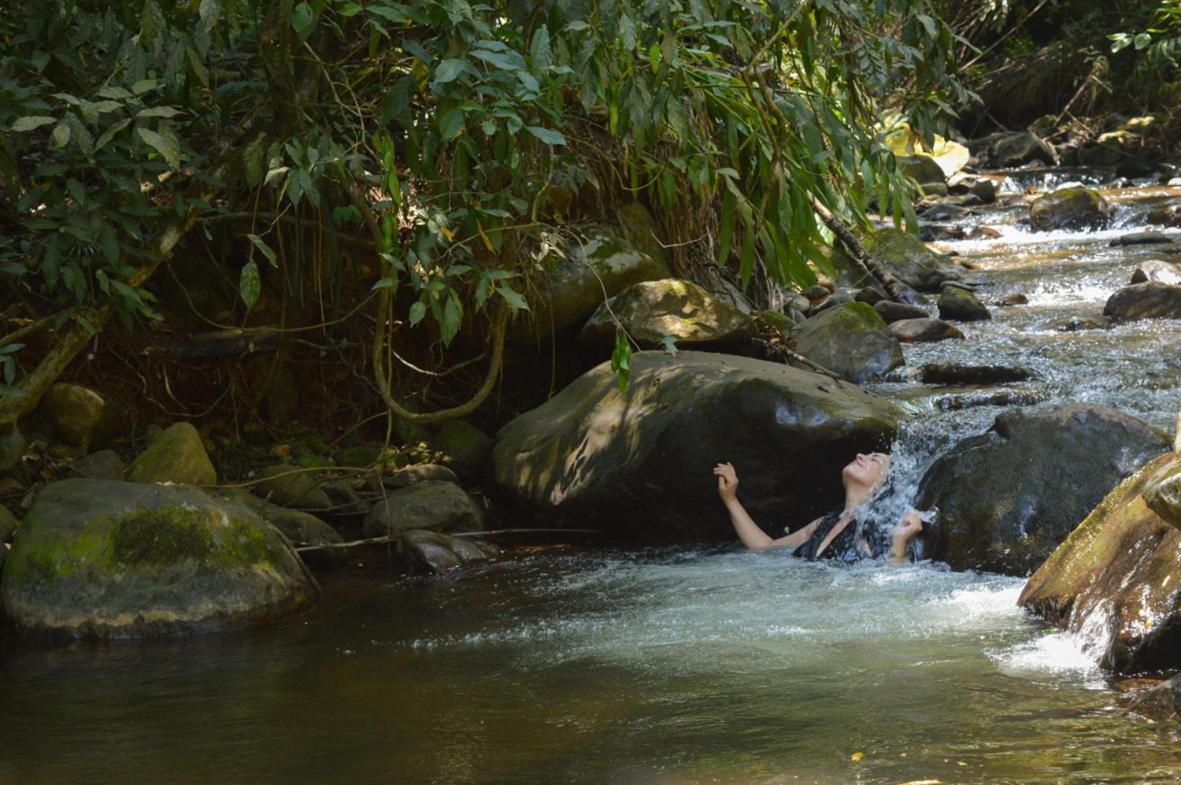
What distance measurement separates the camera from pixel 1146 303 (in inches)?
366

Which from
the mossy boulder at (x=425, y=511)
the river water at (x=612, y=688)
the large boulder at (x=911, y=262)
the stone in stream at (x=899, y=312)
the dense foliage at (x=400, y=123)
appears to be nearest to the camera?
the river water at (x=612, y=688)

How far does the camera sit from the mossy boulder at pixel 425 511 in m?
6.30

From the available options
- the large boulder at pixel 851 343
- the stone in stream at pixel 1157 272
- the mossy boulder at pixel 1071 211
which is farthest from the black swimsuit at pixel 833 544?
the mossy boulder at pixel 1071 211

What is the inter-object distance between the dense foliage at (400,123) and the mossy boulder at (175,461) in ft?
2.02

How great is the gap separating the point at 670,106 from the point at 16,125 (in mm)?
2162

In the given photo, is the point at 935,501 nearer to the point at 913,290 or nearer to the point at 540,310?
the point at 540,310

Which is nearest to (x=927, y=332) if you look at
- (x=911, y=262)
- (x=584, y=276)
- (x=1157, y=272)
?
(x=1157, y=272)

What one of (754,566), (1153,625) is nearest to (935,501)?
(754,566)

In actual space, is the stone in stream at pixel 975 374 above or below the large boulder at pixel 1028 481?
above

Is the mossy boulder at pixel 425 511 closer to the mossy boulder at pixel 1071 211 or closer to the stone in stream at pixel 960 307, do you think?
the stone in stream at pixel 960 307

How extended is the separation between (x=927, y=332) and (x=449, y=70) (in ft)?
21.0

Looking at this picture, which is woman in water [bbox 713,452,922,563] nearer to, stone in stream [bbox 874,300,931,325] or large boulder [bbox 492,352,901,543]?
large boulder [bbox 492,352,901,543]

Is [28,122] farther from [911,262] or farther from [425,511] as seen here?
[911,262]

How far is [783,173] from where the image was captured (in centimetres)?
497
